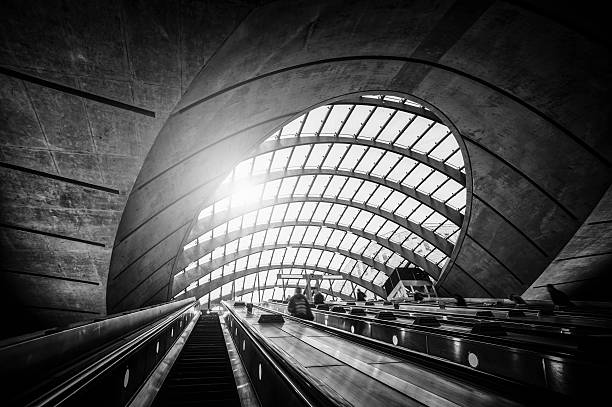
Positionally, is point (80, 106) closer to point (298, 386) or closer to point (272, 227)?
point (298, 386)

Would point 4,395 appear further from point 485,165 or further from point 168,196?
point 485,165

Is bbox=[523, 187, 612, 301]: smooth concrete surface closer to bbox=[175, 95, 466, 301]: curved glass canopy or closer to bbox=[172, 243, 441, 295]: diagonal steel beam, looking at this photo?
bbox=[175, 95, 466, 301]: curved glass canopy

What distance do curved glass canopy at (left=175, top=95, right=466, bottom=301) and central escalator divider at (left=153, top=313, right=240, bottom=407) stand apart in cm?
1272

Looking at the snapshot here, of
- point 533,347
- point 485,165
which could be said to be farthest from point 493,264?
point 533,347

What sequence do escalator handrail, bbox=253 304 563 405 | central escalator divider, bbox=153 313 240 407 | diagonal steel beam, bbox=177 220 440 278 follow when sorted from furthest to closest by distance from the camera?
1. diagonal steel beam, bbox=177 220 440 278
2. central escalator divider, bbox=153 313 240 407
3. escalator handrail, bbox=253 304 563 405

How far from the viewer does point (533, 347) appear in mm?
3650

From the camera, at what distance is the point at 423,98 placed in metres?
11.8

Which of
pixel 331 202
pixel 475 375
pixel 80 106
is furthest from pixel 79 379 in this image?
pixel 331 202

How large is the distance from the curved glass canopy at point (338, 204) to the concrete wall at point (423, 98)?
5428mm

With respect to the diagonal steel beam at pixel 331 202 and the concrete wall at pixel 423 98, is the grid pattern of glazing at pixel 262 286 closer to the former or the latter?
the diagonal steel beam at pixel 331 202

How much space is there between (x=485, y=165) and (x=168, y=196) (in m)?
14.3

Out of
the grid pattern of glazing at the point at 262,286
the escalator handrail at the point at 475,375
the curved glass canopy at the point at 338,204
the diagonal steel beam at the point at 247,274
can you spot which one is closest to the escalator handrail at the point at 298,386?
the escalator handrail at the point at 475,375

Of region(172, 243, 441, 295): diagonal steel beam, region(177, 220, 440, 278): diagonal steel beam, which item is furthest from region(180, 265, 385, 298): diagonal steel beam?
A: region(177, 220, 440, 278): diagonal steel beam

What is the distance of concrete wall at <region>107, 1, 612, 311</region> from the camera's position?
697 centimetres
